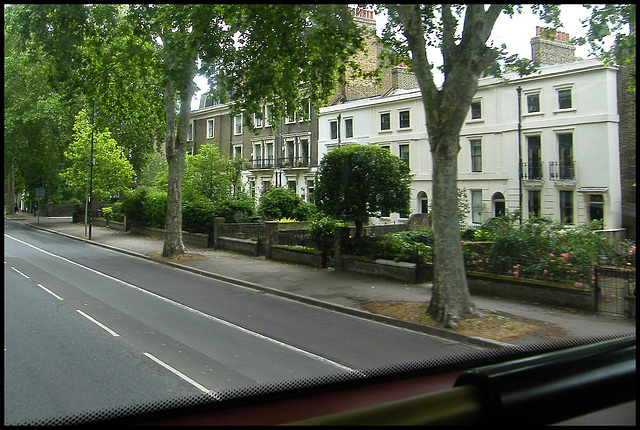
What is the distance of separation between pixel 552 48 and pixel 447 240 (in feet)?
17.9

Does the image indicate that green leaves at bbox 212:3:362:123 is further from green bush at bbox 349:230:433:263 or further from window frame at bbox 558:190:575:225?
green bush at bbox 349:230:433:263

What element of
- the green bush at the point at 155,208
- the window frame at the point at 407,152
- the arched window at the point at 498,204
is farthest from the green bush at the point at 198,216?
the arched window at the point at 498,204

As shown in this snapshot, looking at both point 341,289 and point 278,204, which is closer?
point 341,289

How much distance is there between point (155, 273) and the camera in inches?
585

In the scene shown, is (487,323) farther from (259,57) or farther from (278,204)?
(278,204)

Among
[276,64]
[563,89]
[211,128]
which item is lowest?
[563,89]

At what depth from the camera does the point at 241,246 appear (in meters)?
19.7

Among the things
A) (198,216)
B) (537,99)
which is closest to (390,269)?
(537,99)

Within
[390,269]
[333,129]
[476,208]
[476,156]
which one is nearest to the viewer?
[476,156]

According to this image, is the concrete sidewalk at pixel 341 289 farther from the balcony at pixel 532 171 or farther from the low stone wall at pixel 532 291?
the balcony at pixel 532 171

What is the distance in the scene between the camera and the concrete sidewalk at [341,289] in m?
4.79

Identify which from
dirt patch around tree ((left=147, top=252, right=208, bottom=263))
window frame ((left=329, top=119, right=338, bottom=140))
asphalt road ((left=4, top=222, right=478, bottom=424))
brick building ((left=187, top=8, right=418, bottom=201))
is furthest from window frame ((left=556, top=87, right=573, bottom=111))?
→ window frame ((left=329, top=119, right=338, bottom=140))

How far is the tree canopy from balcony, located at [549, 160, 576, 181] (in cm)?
809

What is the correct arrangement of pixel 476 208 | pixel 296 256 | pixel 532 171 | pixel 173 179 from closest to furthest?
pixel 532 171 < pixel 476 208 < pixel 296 256 < pixel 173 179
